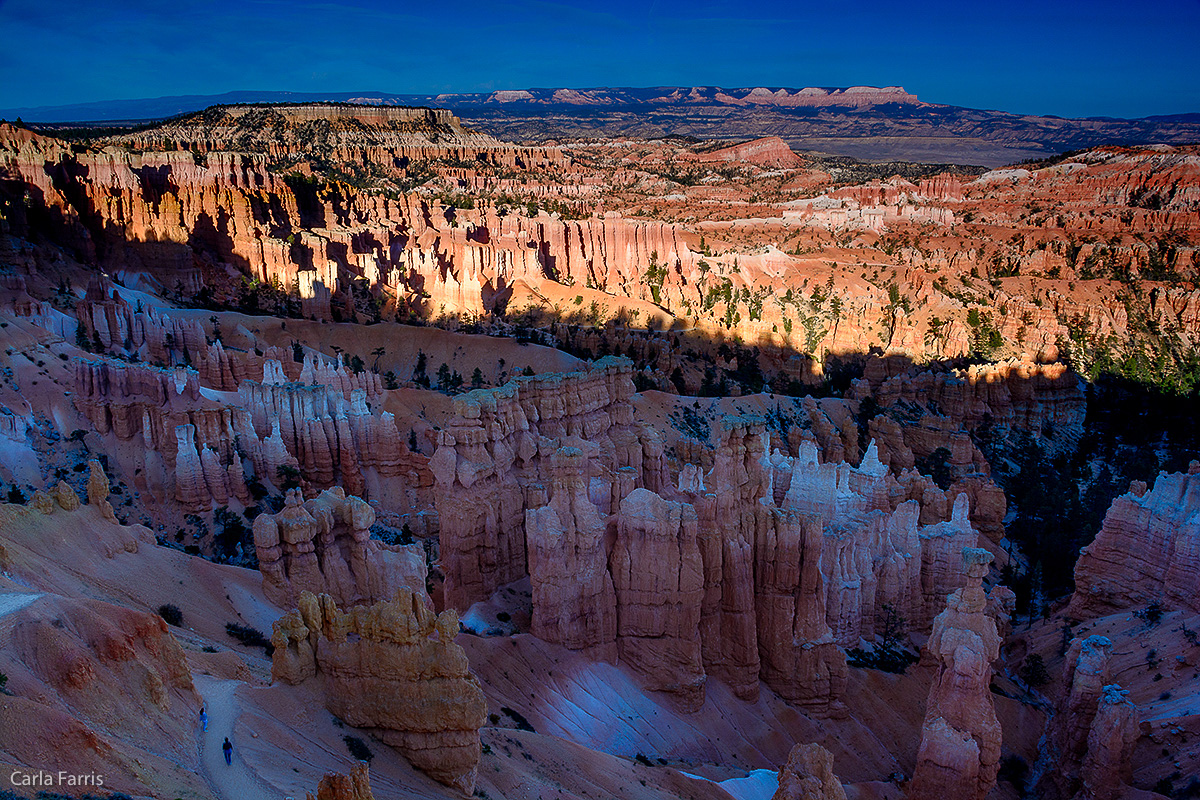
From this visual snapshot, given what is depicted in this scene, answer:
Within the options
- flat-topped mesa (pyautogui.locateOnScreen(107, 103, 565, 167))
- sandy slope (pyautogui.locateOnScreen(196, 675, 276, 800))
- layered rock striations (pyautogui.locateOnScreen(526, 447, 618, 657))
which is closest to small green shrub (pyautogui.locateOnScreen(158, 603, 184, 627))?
sandy slope (pyautogui.locateOnScreen(196, 675, 276, 800))

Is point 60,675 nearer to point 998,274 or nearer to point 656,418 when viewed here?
point 656,418

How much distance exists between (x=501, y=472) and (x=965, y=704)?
648 inches

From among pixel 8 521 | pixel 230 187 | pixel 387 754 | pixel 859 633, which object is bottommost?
pixel 859 633

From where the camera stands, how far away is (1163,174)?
116 m

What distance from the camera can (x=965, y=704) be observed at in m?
20.2

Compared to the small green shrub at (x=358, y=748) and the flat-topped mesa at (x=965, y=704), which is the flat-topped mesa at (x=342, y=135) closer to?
the small green shrub at (x=358, y=748)

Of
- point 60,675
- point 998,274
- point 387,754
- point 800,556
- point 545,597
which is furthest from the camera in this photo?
point 998,274

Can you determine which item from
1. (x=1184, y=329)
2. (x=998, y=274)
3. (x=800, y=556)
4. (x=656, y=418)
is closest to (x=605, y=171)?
(x=998, y=274)

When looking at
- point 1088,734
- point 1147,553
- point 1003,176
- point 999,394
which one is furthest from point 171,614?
point 1003,176

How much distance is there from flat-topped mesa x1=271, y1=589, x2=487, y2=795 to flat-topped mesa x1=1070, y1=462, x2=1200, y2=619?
23943mm

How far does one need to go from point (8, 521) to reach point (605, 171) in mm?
150073

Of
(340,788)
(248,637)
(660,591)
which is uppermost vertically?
(340,788)

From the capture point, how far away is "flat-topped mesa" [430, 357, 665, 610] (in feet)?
93.2

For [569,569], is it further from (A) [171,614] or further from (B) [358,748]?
(B) [358,748]
